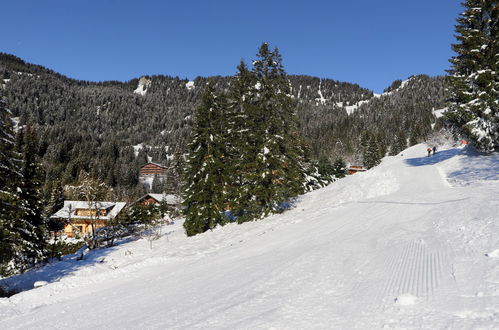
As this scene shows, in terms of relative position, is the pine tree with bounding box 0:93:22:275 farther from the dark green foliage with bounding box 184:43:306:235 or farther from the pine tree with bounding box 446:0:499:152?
the pine tree with bounding box 446:0:499:152

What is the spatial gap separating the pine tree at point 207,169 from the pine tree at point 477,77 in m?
19.3

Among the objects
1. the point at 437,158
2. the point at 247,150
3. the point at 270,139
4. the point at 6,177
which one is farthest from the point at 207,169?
the point at 437,158

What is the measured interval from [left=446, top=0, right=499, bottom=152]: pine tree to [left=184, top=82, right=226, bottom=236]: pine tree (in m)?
19.3

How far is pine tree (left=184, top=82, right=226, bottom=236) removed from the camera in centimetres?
2502

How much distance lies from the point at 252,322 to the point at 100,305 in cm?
546

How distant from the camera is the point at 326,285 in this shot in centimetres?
627

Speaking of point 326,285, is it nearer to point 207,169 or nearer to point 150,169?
point 207,169

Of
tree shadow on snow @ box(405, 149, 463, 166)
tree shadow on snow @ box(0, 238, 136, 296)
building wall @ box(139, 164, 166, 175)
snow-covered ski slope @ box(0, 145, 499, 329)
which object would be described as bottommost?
tree shadow on snow @ box(0, 238, 136, 296)

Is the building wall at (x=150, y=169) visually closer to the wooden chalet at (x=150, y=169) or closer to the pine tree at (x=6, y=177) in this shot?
the wooden chalet at (x=150, y=169)

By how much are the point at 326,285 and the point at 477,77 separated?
24.6m

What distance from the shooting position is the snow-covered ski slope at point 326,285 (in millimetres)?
4652

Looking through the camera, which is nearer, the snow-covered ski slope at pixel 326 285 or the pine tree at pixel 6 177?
the snow-covered ski slope at pixel 326 285

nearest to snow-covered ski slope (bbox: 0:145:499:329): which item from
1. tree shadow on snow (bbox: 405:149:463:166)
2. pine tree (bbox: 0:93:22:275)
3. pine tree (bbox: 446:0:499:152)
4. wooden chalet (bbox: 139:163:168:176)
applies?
pine tree (bbox: 0:93:22:275)

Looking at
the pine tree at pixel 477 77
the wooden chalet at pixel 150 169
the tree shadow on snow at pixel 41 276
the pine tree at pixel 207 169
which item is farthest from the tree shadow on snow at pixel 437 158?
the wooden chalet at pixel 150 169
